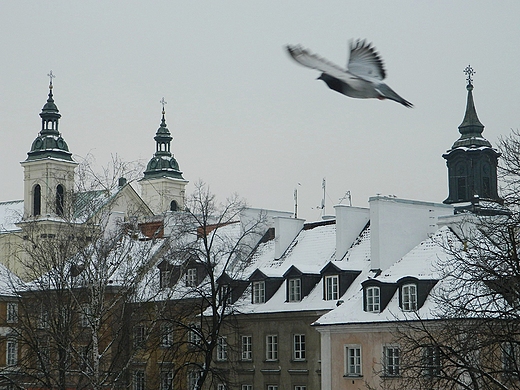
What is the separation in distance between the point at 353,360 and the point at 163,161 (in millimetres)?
97239

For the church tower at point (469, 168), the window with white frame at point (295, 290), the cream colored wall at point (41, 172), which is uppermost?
the cream colored wall at point (41, 172)

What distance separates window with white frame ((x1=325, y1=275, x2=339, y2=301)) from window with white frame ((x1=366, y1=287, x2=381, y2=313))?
3946mm

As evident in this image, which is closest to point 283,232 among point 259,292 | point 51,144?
point 259,292

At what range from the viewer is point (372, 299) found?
4678 cm

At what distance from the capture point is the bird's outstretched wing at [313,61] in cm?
929

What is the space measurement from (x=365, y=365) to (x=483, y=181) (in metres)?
22.1

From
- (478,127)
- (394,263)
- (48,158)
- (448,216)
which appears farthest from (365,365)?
(48,158)

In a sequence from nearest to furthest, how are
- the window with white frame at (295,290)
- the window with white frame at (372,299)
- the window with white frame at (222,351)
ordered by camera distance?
the window with white frame at (372,299) < the window with white frame at (295,290) < the window with white frame at (222,351)

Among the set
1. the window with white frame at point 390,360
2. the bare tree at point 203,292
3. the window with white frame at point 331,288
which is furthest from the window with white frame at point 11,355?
the window with white frame at point 390,360

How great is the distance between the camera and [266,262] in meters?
57.4

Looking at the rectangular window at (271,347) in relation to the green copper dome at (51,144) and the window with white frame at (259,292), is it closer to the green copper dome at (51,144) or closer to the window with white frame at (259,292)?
the window with white frame at (259,292)

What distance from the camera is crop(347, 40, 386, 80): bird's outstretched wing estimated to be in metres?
9.40

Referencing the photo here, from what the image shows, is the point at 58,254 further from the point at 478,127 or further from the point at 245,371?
the point at 478,127

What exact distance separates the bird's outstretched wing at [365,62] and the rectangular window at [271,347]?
1717 inches
